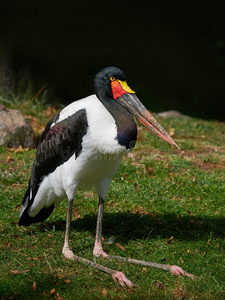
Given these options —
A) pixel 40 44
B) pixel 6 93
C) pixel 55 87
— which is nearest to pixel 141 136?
pixel 6 93

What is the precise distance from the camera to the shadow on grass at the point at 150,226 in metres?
4.40

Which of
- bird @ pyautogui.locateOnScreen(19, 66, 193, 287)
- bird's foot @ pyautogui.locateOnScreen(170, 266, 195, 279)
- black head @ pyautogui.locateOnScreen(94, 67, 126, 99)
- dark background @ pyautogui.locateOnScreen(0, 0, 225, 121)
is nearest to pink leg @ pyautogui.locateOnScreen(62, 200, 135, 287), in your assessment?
bird @ pyautogui.locateOnScreen(19, 66, 193, 287)

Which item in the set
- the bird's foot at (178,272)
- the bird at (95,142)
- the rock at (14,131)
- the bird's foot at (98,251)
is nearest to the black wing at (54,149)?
the bird at (95,142)

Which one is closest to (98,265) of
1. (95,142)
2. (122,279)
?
(122,279)

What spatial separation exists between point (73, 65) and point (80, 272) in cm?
891

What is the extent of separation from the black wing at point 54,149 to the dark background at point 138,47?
19.0 ft

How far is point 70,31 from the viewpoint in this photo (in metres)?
11.8

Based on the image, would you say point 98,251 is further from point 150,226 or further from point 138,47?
point 138,47

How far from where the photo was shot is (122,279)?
341 centimetres

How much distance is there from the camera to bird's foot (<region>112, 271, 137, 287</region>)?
3381 mm

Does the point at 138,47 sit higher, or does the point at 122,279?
the point at 138,47

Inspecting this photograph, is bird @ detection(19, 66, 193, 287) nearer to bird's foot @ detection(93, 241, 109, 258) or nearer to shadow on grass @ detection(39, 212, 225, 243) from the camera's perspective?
bird's foot @ detection(93, 241, 109, 258)

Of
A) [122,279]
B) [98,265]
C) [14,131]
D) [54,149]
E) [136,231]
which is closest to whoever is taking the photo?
[122,279]

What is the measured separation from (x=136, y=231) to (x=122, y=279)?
1084 millimetres
